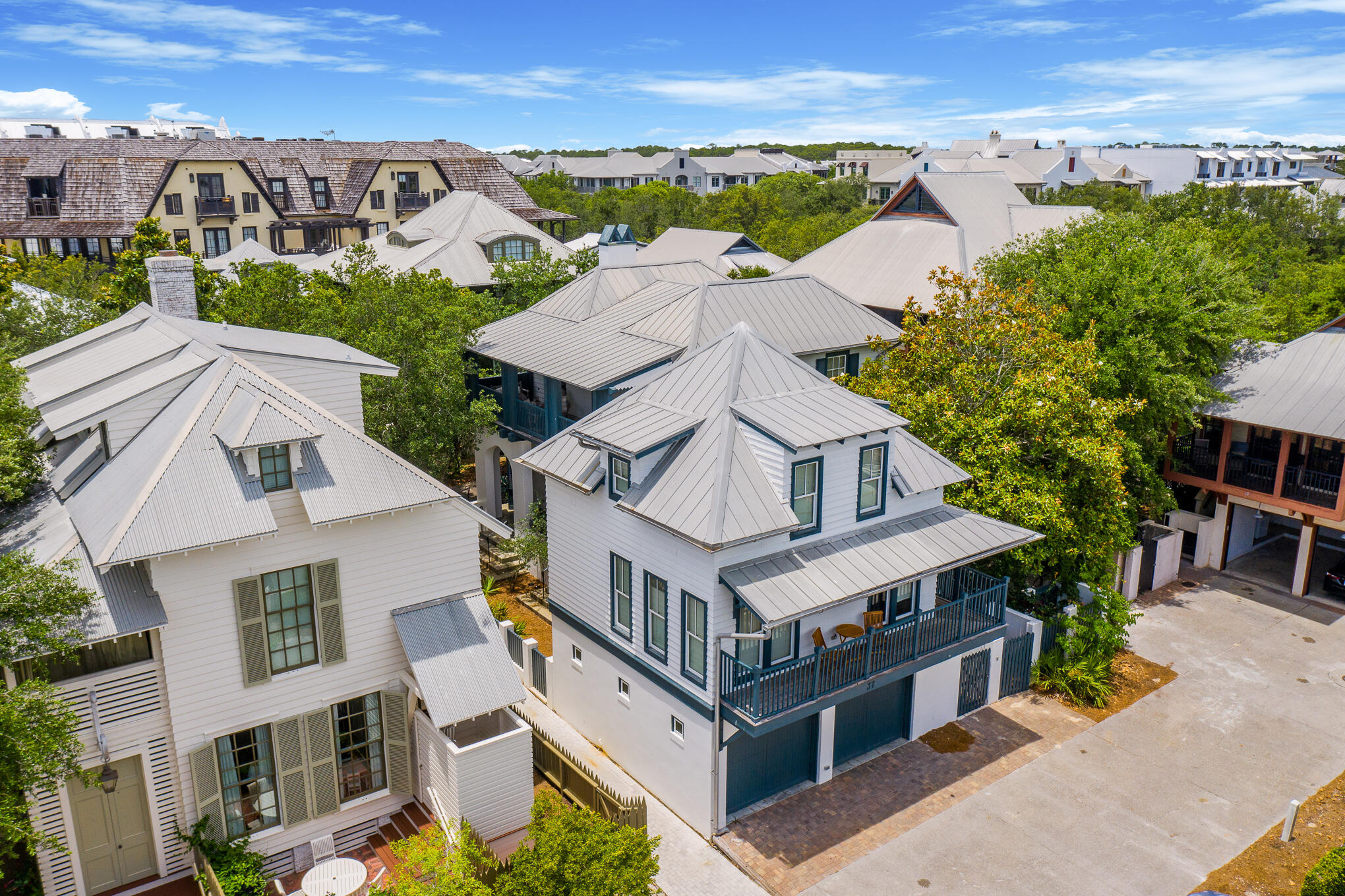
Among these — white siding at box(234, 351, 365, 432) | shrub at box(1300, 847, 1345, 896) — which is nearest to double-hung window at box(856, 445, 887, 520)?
shrub at box(1300, 847, 1345, 896)

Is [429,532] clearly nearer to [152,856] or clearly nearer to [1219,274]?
[152,856]

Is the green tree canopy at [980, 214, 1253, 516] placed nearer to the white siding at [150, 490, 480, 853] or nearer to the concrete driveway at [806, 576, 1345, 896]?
the concrete driveway at [806, 576, 1345, 896]

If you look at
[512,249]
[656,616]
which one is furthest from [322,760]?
[512,249]

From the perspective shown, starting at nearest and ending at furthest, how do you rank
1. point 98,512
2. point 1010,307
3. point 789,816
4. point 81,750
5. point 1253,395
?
point 81,750
point 98,512
point 789,816
point 1010,307
point 1253,395

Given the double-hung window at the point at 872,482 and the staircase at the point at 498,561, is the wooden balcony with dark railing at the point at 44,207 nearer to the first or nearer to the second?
the staircase at the point at 498,561

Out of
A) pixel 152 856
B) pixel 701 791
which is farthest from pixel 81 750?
pixel 701 791
